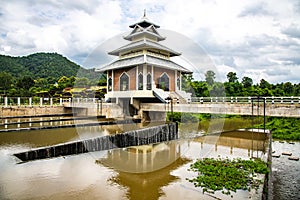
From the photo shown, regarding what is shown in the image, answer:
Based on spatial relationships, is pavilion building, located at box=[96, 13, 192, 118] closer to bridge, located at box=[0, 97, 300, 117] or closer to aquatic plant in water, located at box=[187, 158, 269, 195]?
bridge, located at box=[0, 97, 300, 117]

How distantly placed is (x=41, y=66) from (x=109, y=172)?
5630 cm

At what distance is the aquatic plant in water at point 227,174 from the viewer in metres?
Result: 6.92

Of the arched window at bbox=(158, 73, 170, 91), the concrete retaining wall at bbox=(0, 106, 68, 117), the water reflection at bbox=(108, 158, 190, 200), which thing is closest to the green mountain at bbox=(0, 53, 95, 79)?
the concrete retaining wall at bbox=(0, 106, 68, 117)

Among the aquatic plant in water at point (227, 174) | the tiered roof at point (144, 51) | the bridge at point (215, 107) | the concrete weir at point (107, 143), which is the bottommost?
the aquatic plant in water at point (227, 174)

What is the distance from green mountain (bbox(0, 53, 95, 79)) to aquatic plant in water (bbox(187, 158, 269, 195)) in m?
40.4

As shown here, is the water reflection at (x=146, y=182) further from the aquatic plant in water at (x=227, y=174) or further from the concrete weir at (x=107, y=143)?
the concrete weir at (x=107, y=143)

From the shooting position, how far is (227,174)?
25.7ft

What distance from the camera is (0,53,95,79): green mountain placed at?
51088 mm

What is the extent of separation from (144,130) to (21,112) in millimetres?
15583

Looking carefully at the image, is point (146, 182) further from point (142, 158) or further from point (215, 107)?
point (215, 107)

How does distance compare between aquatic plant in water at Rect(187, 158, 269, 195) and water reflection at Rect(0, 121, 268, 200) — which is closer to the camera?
water reflection at Rect(0, 121, 268, 200)

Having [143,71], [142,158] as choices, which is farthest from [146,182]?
[143,71]

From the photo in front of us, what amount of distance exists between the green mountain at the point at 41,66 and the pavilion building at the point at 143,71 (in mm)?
21736

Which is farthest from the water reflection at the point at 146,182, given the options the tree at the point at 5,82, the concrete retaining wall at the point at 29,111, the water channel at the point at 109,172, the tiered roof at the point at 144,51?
the tree at the point at 5,82
